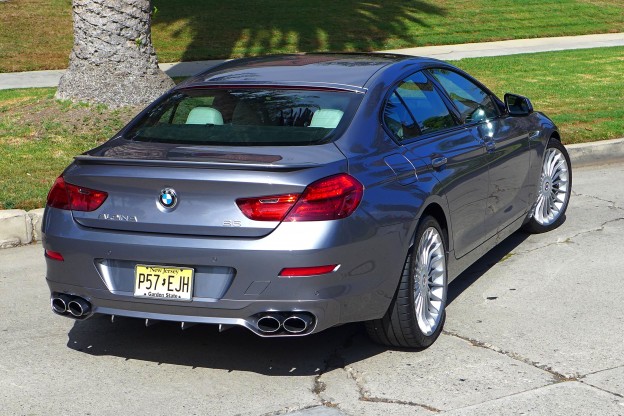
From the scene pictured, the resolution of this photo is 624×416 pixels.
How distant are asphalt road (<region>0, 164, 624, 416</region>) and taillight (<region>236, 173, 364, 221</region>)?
2.88 ft

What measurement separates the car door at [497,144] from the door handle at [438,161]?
2.42ft

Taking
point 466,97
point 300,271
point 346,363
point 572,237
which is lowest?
point 572,237

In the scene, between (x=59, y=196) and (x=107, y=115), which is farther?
(x=107, y=115)

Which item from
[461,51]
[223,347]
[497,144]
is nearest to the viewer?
[223,347]

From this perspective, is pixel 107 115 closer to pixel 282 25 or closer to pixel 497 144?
pixel 497 144

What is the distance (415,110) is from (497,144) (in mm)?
959

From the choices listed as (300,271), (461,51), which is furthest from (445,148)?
(461,51)

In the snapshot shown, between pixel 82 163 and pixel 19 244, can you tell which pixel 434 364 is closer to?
pixel 82 163

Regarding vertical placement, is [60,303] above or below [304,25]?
above

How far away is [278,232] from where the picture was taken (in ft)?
16.3

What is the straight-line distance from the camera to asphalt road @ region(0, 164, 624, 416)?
506 centimetres

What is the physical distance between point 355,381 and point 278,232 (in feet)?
3.03

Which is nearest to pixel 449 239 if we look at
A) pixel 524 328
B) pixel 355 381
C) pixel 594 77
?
pixel 524 328

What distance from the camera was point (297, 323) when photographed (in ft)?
16.7
